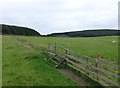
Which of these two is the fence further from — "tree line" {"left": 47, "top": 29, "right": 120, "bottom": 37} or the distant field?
"tree line" {"left": 47, "top": 29, "right": 120, "bottom": 37}

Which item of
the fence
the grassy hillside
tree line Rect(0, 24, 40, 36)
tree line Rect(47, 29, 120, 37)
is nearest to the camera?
the fence

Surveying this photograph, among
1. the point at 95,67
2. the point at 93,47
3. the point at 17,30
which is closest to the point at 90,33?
the point at 17,30

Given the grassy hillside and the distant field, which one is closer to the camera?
the grassy hillside

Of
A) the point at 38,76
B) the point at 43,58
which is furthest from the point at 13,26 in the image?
the point at 38,76

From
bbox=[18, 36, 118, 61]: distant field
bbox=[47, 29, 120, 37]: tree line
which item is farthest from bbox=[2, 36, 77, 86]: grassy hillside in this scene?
bbox=[47, 29, 120, 37]: tree line

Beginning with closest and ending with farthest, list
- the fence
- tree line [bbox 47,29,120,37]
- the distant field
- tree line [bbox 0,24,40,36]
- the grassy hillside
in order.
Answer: the fence
the grassy hillside
the distant field
tree line [bbox 47,29,120,37]
tree line [bbox 0,24,40,36]

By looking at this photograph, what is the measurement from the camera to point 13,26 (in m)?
168

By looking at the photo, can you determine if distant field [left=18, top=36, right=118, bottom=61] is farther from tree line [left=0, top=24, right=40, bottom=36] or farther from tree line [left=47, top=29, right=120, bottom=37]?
tree line [left=0, top=24, right=40, bottom=36]

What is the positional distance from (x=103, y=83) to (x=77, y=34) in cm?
12099

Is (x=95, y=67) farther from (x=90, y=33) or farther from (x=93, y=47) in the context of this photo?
(x=90, y=33)

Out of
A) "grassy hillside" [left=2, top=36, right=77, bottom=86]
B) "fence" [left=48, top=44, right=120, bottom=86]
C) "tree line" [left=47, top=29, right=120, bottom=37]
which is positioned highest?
"fence" [left=48, top=44, right=120, bottom=86]

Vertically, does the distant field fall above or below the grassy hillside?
below

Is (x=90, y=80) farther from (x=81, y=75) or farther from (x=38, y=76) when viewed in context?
(x=38, y=76)

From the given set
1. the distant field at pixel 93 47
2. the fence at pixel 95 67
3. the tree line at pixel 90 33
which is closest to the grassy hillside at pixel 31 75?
the fence at pixel 95 67
